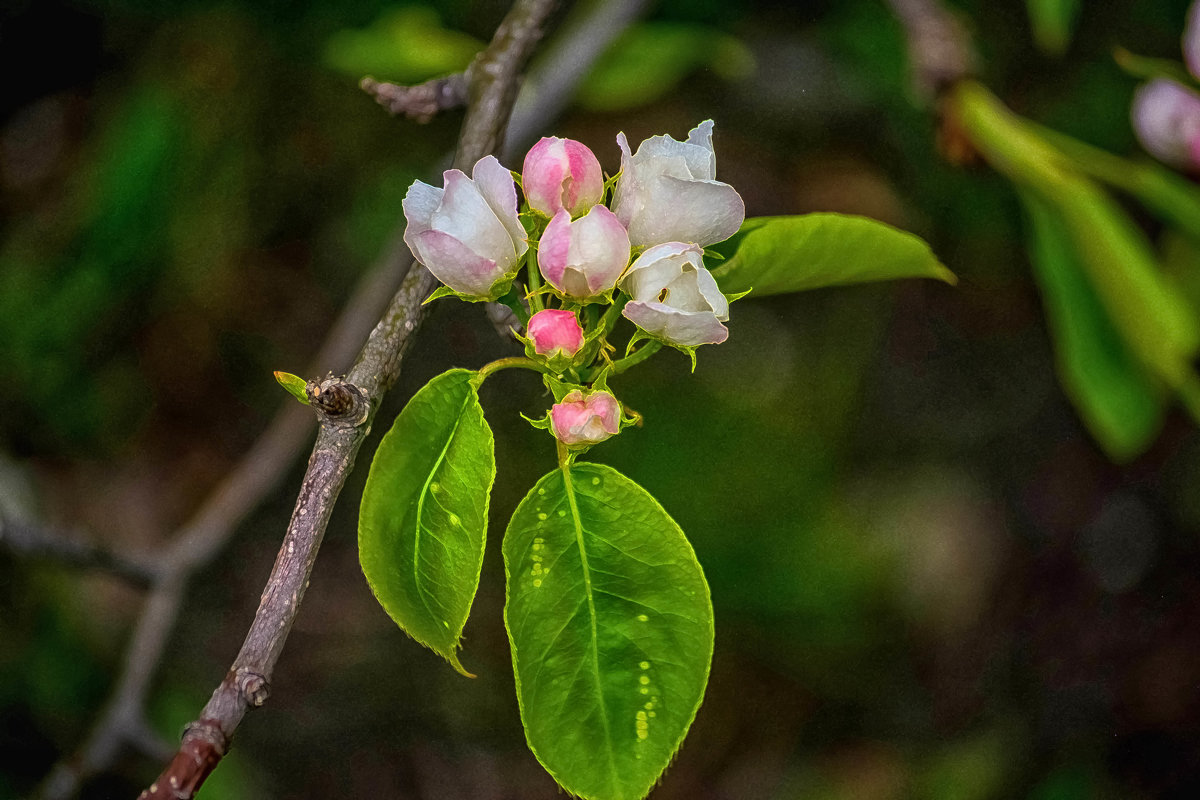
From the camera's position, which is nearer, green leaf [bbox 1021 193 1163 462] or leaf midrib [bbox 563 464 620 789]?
leaf midrib [bbox 563 464 620 789]

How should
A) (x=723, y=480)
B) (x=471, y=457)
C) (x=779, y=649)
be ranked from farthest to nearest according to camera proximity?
(x=779, y=649), (x=723, y=480), (x=471, y=457)

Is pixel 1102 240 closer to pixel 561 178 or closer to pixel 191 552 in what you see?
pixel 561 178

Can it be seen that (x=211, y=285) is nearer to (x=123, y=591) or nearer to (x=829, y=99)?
(x=123, y=591)

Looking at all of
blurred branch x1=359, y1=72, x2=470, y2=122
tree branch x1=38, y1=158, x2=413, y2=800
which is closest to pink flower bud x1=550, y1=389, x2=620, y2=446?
blurred branch x1=359, y1=72, x2=470, y2=122

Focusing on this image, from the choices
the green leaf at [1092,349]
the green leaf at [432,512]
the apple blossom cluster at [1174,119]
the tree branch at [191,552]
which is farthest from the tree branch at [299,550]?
the apple blossom cluster at [1174,119]

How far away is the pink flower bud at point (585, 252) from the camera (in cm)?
57

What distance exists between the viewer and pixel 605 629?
1.99 ft

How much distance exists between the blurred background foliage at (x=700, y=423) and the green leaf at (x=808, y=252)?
86cm

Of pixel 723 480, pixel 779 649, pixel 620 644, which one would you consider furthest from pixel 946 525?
pixel 620 644

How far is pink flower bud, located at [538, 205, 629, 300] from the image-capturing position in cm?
57

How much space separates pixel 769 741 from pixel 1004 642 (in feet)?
1.74

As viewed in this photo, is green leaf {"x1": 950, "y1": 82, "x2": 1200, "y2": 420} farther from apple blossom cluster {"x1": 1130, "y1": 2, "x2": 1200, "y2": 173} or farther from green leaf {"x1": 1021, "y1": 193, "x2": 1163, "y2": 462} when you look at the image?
apple blossom cluster {"x1": 1130, "y1": 2, "x2": 1200, "y2": 173}

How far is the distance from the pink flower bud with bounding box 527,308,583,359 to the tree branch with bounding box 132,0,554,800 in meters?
0.11

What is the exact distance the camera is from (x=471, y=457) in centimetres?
59
